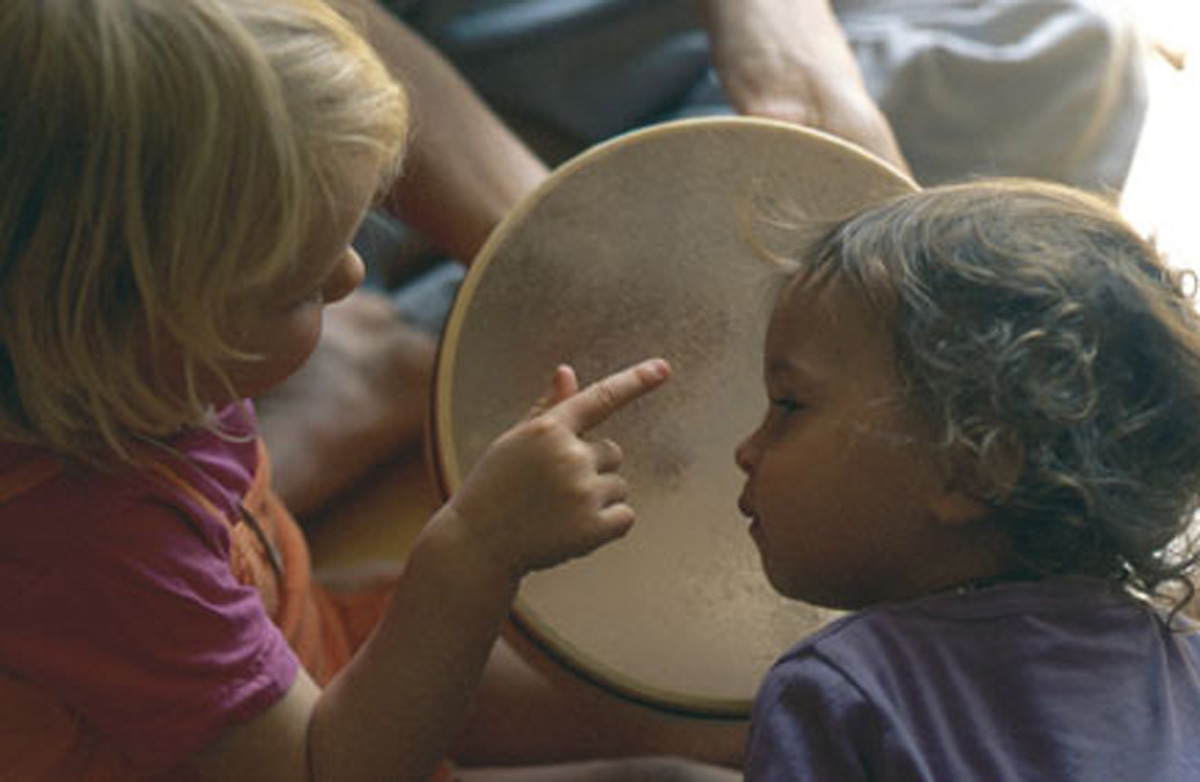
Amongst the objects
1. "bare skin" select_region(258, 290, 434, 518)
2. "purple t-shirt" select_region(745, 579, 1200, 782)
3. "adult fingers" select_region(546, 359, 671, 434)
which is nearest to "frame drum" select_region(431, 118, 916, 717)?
"adult fingers" select_region(546, 359, 671, 434)

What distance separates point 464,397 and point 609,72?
0.63 metres

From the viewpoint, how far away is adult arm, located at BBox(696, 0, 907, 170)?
1212 mm

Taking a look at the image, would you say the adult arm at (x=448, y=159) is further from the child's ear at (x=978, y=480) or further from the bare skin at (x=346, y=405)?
the child's ear at (x=978, y=480)

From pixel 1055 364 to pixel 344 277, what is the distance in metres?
0.40

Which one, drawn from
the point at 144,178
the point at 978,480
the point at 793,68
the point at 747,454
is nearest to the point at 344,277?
the point at 144,178

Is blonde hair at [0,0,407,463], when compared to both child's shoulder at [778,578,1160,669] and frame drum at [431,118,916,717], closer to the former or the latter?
frame drum at [431,118,916,717]

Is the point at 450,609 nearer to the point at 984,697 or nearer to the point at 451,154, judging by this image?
the point at 984,697

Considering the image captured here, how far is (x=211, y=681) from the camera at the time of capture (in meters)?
0.84

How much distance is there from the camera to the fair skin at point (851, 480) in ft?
2.77

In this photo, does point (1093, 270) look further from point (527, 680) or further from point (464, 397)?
point (527, 680)

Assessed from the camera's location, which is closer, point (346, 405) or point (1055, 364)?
point (1055, 364)

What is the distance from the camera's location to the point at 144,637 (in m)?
0.82

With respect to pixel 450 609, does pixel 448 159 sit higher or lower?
higher

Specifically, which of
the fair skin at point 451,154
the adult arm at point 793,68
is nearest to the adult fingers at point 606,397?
the fair skin at point 451,154
